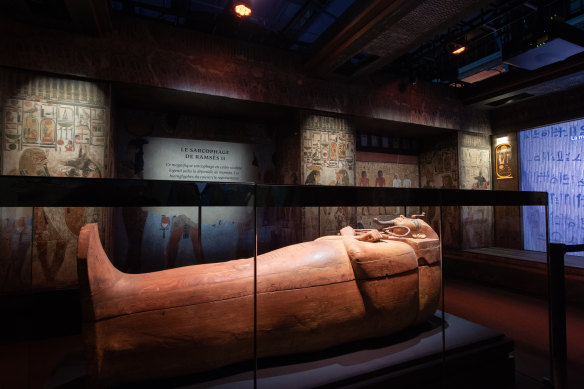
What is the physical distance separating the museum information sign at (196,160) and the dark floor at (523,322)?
3952mm

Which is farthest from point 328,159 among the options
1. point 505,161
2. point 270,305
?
point 505,161

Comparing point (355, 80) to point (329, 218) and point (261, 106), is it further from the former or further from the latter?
point (329, 218)

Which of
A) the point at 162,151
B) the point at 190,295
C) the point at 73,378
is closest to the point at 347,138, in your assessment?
the point at 162,151

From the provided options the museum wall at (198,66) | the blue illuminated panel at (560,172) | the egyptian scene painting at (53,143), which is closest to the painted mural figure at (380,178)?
the museum wall at (198,66)

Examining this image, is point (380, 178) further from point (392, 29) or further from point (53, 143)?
point (53, 143)

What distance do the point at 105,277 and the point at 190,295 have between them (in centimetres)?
41

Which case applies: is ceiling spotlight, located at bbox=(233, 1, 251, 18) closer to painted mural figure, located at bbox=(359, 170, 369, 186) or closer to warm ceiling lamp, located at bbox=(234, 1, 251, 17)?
warm ceiling lamp, located at bbox=(234, 1, 251, 17)

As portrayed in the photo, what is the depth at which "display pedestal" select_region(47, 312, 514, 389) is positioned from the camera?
1.44 meters

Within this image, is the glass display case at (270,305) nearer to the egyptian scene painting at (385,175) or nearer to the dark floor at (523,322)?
the dark floor at (523,322)

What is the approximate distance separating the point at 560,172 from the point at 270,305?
255 inches

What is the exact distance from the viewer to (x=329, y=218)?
4.88 metres

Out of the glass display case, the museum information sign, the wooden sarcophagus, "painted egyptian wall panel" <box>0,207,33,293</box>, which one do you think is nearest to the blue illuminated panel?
the glass display case

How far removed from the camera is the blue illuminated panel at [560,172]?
486 centimetres

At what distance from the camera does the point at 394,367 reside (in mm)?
1601
